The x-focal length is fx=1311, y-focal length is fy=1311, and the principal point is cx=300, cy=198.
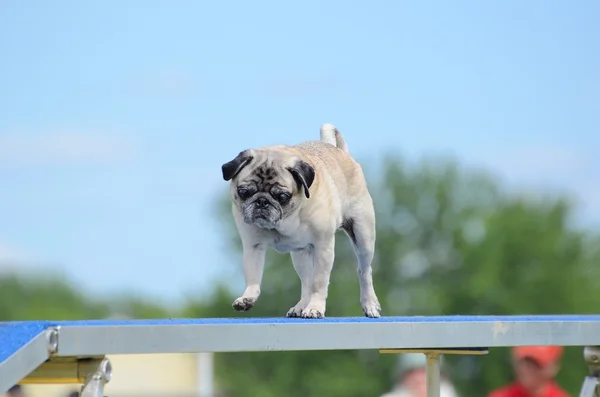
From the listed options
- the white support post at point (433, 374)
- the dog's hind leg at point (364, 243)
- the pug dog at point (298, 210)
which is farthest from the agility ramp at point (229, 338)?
the dog's hind leg at point (364, 243)

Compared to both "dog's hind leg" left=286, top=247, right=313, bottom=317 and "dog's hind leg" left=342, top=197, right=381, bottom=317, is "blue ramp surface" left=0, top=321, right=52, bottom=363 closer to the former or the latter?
"dog's hind leg" left=286, top=247, right=313, bottom=317

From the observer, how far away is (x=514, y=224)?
73.1m

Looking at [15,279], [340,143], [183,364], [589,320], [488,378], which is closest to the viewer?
[589,320]

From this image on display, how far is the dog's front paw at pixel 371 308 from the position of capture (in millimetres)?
8445

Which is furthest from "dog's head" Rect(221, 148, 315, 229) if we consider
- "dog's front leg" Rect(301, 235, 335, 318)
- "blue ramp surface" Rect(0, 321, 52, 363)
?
"blue ramp surface" Rect(0, 321, 52, 363)

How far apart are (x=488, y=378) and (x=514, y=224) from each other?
29.5 ft

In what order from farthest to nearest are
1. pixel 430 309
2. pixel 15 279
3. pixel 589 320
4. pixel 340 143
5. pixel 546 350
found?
pixel 15 279 < pixel 430 309 < pixel 546 350 < pixel 340 143 < pixel 589 320

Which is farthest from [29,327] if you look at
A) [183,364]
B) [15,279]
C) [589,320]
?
[15,279]

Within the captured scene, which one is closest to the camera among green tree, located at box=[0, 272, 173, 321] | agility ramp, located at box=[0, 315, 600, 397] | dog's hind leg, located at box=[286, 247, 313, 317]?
agility ramp, located at box=[0, 315, 600, 397]

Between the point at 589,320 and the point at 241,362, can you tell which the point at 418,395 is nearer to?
the point at 589,320

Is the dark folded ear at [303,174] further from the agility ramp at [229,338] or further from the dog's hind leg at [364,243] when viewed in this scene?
the agility ramp at [229,338]

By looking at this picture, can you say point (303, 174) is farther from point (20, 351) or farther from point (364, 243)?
point (20, 351)

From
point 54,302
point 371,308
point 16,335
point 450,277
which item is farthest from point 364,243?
point 54,302

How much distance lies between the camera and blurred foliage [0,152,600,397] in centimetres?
7150
